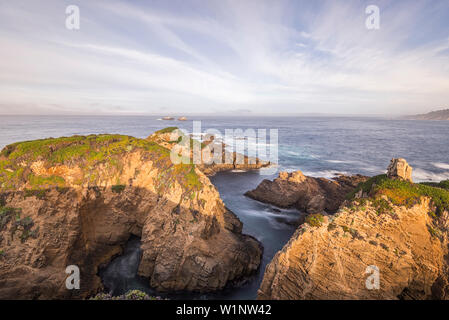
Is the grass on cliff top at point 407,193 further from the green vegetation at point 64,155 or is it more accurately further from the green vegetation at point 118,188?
the green vegetation at point 118,188

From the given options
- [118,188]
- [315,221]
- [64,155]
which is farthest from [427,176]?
[64,155]

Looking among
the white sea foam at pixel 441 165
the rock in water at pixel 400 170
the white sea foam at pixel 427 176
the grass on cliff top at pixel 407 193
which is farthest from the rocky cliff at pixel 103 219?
Result: the white sea foam at pixel 441 165

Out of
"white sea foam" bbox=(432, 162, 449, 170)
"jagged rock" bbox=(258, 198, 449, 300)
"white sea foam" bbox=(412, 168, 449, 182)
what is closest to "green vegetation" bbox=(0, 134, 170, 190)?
"jagged rock" bbox=(258, 198, 449, 300)

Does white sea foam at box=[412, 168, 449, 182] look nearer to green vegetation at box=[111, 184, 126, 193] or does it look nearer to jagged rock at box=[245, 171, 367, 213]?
jagged rock at box=[245, 171, 367, 213]

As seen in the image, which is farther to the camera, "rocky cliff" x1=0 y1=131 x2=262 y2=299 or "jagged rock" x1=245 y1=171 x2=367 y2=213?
"jagged rock" x1=245 y1=171 x2=367 y2=213

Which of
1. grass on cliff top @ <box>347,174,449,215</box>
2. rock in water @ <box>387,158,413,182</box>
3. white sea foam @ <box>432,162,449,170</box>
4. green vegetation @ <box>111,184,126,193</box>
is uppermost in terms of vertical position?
rock in water @ <box>387,158,413,182</box>

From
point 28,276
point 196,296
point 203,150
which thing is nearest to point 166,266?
point 196,296

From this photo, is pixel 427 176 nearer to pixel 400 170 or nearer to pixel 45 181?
pixel 400 170
